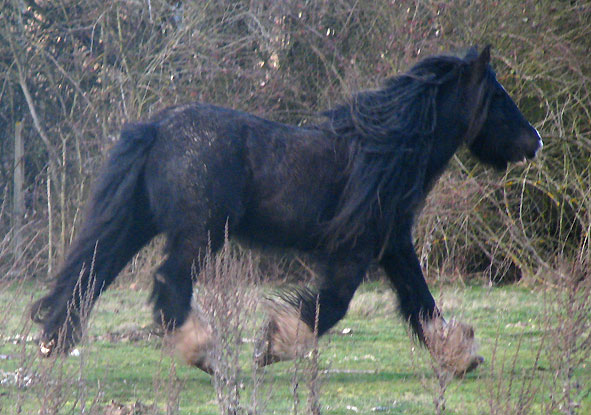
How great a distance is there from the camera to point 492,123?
6129 mm

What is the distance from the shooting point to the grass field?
3881mm

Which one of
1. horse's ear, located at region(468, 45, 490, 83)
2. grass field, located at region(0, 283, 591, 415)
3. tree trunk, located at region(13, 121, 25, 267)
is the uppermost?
horse's ear, located at region(468, 45, 490, 83)

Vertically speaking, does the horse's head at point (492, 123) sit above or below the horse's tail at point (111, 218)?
above

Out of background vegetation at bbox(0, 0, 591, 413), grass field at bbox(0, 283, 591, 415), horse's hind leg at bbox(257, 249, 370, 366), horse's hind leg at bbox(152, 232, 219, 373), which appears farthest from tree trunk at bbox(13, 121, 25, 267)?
horse's hind leg at bbox(257, 249, 370, 366)

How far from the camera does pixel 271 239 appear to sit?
19.1 feet

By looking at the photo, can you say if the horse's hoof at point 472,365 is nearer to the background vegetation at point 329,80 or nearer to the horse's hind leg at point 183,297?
the horse's hind leg at point 183,297

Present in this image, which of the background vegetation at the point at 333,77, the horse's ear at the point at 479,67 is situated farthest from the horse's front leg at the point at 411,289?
the background vegetation at the point at 333,77

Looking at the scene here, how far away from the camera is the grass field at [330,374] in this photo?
3.88 metres

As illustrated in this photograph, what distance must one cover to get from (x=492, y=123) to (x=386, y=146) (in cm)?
88

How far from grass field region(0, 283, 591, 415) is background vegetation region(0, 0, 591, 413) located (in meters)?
1.54

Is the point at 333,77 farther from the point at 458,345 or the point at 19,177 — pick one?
the point at 458,345

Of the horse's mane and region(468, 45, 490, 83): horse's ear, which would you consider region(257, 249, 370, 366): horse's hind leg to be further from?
region(468, 45, 490, 83): horse's ear

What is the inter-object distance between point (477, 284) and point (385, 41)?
3.04 metres

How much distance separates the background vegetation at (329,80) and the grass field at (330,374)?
154 centimetres
